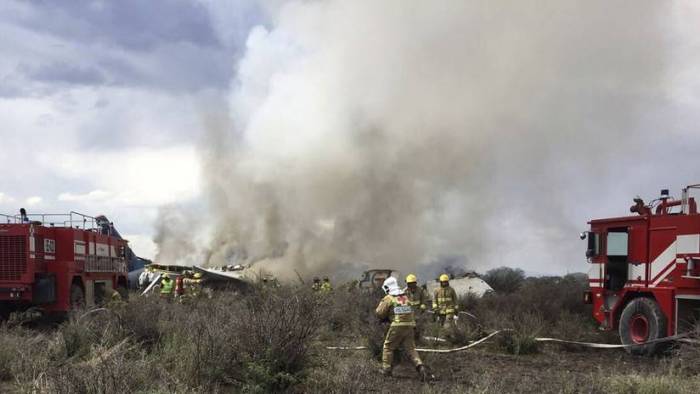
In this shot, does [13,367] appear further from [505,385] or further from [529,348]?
[529,348]

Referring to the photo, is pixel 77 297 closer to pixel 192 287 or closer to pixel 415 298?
pixel 192 287

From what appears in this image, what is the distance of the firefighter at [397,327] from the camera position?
9125 mm

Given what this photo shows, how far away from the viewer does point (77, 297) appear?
49.9 ft

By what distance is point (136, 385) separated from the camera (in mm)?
6707

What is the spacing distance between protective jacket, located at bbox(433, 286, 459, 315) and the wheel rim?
382 centimetres

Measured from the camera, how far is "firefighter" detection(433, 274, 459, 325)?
570 inches

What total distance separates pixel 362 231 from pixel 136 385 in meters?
28.1

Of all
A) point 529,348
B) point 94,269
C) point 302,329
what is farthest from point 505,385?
point 94,269

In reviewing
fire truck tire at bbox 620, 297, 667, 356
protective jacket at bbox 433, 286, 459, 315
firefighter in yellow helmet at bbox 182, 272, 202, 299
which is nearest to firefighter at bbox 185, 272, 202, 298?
firefighter in yellow helmet at bbox 182, 272, 202, 299

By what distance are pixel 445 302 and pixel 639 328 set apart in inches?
163

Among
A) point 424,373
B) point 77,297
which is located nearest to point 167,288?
point 77,297

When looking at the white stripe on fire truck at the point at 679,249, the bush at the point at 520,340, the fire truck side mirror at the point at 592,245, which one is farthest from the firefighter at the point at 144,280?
the white stripe on fire truck at the point at 679,249

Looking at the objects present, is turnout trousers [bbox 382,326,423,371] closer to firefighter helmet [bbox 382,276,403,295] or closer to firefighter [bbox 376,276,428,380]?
firefighter [bbox 376,276,428,380]

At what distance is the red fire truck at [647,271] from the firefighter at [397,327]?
16.5 ft
